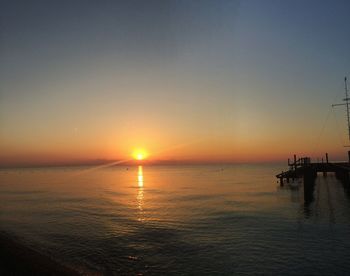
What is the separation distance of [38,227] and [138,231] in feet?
33.5

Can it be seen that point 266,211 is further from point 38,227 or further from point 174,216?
point 38,227

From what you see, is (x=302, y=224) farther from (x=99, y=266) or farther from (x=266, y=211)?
(x=99, y=266)

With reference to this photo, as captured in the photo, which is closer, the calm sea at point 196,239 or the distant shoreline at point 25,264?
the distant shoreline at point 25,264

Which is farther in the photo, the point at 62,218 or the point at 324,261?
the point at 62,218

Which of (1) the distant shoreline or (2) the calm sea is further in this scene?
(2) the calm sea

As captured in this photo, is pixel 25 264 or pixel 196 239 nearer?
pixel 25 264

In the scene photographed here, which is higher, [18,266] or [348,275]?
[18,266]

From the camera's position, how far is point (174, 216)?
36.7m

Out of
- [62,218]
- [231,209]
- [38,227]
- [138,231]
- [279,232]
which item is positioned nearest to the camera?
[279,232]

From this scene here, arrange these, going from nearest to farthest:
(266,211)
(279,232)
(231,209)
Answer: (279,232) < (266,211) < (231,209)

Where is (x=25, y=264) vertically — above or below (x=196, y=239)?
above

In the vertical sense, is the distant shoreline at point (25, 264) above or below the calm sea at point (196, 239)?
above

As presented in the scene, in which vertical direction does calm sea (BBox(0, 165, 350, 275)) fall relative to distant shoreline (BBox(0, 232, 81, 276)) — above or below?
below

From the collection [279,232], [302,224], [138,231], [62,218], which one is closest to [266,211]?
[302,224]
